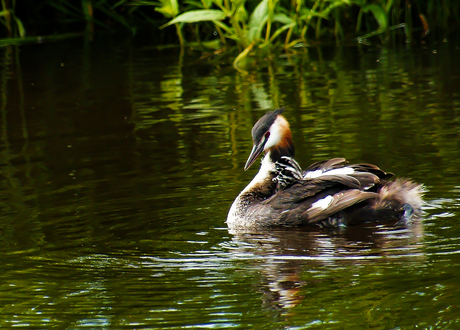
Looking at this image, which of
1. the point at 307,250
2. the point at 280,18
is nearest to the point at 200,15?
the point at 280,18

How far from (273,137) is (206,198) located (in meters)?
0.71

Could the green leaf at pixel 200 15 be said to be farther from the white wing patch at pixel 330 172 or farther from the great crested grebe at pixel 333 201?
the great crested grebe at pixel 333 201

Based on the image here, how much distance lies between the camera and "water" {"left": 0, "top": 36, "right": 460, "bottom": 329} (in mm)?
4418

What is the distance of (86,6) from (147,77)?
4499 mm

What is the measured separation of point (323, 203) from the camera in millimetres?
5809

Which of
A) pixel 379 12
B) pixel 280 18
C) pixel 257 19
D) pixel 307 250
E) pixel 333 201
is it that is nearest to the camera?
pixel 307 250

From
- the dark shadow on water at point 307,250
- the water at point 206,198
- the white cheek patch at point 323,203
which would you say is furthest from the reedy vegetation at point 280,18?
the dark shadow on water at point 307,250

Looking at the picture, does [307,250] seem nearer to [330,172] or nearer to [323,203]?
[323,203]

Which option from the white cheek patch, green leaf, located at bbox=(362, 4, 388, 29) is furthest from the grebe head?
green leaf, located at bbox=(362, 4, 388, 29)

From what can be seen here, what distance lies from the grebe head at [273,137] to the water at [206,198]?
0.52 m

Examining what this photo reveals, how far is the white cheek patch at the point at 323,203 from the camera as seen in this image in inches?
227

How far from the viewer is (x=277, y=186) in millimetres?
6422

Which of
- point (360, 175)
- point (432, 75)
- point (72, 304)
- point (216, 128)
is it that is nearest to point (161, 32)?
point (432, 75)

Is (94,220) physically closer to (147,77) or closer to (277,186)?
(277,186)
